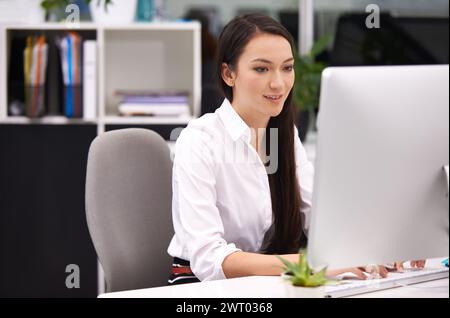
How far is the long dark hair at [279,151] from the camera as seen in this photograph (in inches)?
80.3

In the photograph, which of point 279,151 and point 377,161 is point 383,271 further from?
point 279,151

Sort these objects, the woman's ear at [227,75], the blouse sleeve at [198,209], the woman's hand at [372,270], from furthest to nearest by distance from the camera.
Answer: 1. the woman's ear at [227,75]
2. the blouse sleeve at [198,209]
3. the woman's hand at [372,270]

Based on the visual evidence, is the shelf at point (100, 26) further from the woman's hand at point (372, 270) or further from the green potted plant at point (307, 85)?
the woman's hand at point (372, 270)

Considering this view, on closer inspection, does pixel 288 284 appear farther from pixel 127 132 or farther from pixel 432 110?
pixel 127 132

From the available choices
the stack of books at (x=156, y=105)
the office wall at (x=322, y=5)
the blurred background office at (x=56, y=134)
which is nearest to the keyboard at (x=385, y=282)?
the blurred background office at (x=56, y=134)

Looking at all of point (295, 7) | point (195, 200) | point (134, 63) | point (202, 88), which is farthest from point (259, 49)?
point (295, 7)

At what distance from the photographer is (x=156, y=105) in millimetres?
3541

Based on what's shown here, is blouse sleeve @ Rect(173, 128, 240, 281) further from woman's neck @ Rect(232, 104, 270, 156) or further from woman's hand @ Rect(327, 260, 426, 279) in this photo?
woman's hand @ Rect(327, 260, 426, 279)

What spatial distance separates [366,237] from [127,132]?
893 millimetres

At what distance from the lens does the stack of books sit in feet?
11.6

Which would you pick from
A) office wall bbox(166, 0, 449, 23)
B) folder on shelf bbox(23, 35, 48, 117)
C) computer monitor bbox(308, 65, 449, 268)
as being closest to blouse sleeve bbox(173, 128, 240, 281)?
computer monitor bbox(308, 65, 449, 268)

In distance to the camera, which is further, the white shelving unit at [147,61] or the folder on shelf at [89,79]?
the white shelving unit at [147,61]

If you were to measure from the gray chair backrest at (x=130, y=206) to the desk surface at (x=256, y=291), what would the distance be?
42 cm

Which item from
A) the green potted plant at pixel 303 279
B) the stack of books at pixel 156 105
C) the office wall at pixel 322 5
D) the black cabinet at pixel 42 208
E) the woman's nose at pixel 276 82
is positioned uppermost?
the office wall at pixel 322 5
